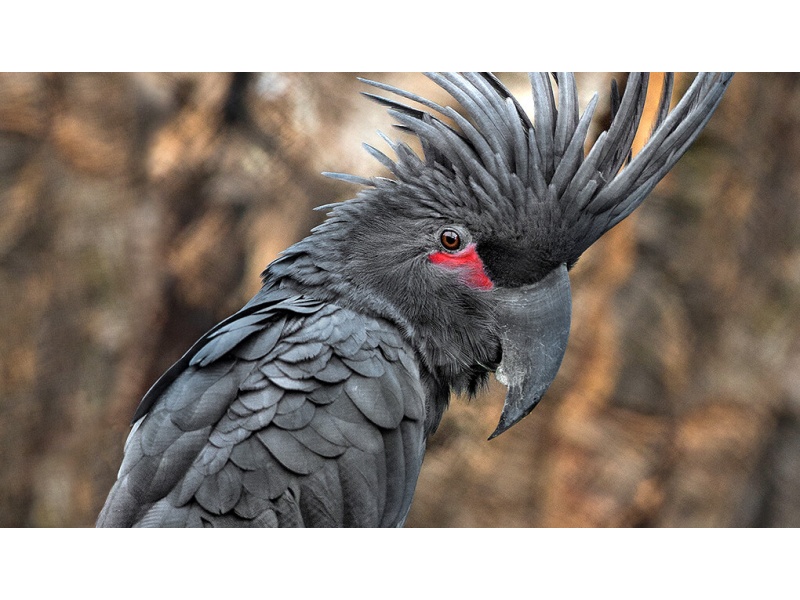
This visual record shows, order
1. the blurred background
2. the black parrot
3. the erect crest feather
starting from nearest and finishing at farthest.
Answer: the black parrot < the erect crest feather < the blurred background

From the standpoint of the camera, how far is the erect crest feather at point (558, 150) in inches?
78.2

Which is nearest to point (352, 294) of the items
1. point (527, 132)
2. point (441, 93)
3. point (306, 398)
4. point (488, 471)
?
point (306, 398)

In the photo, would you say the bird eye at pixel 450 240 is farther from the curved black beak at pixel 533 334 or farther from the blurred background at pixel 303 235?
the blurred background at pixel 303 235

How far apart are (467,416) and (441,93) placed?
1.59 m

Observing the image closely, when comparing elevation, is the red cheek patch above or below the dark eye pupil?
below

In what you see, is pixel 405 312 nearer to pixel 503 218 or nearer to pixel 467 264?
pixel 467 264

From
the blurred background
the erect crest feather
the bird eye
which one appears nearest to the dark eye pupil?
the bird eye

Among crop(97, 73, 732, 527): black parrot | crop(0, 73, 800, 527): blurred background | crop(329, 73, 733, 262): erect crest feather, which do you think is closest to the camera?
crop(97, 73, 732, 527): black parrot

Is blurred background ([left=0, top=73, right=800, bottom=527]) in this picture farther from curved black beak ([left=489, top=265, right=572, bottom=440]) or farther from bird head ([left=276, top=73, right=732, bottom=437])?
curved black beak ([left=489, top=265, right=572, bottom=440])

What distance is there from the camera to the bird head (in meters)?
1.99

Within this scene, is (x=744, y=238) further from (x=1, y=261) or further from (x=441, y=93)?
(x=1, y=261)

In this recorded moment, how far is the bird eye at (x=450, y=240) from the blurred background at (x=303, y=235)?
1440mm

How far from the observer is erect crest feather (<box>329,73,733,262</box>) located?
1985mm

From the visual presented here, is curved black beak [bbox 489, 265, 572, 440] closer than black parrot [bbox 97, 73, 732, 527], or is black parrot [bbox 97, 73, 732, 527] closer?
black parrot [bbox 97, 73, 732, 527]
